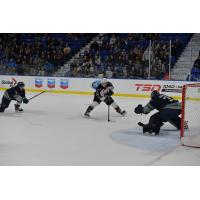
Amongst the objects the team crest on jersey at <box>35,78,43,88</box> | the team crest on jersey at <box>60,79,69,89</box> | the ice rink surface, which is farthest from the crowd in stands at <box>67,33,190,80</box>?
the ice rink surface

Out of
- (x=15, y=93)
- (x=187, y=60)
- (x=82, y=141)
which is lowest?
(x=82, y=141)

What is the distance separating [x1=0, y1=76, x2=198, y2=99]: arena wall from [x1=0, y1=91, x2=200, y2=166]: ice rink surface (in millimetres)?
3062

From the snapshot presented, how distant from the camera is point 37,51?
46.6 ft

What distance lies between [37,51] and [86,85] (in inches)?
99.0

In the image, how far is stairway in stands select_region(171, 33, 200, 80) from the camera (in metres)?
11.8

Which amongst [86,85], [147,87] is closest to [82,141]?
[147,87]

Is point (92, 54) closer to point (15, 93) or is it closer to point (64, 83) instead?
point (64, 83)

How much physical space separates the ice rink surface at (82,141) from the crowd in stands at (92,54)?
3585mm

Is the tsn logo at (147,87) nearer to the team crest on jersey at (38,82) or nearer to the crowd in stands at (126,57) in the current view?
the crowd in stands at (126,57)

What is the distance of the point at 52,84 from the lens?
13586 mm

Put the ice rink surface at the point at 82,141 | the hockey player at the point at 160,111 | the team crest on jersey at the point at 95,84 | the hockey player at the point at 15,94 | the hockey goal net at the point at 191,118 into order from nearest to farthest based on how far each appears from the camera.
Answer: the ice rink surface at the point at 82,141
the hockey goal net at the point at 191,118
the hockey player at the point at 160,111
the hockey player at the point at 15,94
the team crest on jersey at the point at 95,84

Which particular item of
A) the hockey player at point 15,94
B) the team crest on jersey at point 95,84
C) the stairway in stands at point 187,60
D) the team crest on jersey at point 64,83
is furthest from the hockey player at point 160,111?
the team crest on jersey at point 64,83

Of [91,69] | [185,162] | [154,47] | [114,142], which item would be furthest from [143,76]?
[185,162]

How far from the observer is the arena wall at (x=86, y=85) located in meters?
12.0
